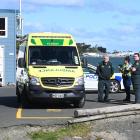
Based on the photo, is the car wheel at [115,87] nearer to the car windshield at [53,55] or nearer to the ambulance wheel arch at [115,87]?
the ambulance wheel arch at [115,87]

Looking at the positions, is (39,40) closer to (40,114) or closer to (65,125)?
(40,114)

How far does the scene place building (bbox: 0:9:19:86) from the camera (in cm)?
3900

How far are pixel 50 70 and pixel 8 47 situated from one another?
21.2m

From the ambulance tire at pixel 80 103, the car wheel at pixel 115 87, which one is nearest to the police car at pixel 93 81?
the car wheel at pixel 115 87

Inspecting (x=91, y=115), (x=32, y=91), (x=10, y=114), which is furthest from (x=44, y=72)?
(x=91, y=115)

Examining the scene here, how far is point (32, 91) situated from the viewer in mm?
18141

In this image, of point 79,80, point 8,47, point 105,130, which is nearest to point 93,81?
point 79,80

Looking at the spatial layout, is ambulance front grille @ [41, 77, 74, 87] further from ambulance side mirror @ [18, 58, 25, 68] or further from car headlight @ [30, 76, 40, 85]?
ambulance side mirror @ [18, 58, 25, 68]

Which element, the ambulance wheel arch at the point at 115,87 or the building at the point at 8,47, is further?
the building at the point at 8,47

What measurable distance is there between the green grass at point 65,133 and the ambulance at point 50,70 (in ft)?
20.5

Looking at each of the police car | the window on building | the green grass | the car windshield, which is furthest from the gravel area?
the window on building

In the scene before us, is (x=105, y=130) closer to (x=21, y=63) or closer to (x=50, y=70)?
(x=50, y=70)

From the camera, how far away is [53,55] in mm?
19375

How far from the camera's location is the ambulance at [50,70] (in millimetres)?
18125
